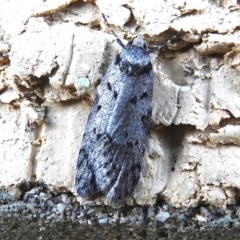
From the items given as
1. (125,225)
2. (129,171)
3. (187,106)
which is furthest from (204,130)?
(125,225)

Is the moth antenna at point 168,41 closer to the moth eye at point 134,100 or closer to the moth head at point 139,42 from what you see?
the moth head at point 139,42

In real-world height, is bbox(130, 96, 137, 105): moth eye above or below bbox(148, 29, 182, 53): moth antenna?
below

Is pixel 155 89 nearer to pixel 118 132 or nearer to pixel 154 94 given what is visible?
pixel 154 94

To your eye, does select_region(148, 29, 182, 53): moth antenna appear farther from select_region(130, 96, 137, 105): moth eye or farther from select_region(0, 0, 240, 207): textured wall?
select_region(130, 96, 137, 105): moth eye

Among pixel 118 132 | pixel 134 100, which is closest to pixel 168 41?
pixel 134 100

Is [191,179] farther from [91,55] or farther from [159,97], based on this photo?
[91,55]

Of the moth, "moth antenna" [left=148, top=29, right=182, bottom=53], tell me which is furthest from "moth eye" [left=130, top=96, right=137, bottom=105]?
"moth antenna" [left=148, top=29, right=182, bottom=53]

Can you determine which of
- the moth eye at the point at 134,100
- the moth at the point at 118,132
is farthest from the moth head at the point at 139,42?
the moth eye at the point at 134,100
